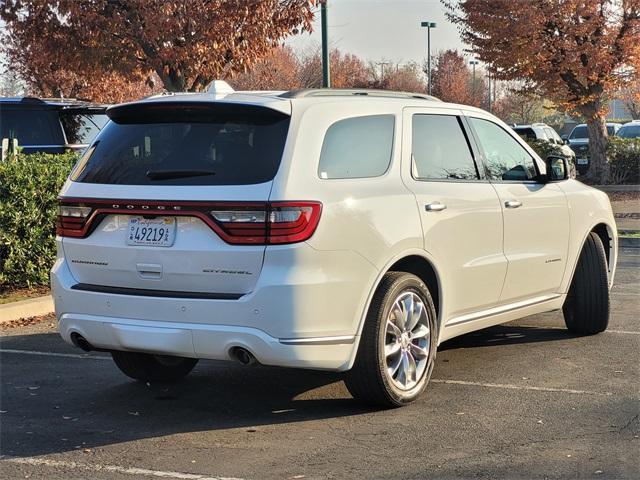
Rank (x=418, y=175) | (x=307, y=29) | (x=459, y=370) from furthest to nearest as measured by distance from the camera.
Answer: (x=307, y=29) < (x=459, y=370) < (x=418, y=175)

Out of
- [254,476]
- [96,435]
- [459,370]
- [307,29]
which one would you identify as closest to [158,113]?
[96,435]

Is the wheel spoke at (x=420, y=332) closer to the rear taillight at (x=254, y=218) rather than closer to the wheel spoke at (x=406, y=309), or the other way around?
the wheel spoke at (x=406, y=309)

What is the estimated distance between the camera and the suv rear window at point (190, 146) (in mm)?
5422

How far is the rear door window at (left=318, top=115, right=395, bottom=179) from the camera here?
5.62 metres

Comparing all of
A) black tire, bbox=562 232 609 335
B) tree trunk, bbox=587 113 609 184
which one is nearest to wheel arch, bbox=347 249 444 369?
black tire, bbox=562 232 609 335

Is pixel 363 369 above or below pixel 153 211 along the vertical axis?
below

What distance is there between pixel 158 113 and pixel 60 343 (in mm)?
2931

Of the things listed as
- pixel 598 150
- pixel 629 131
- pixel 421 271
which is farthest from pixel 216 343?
pixel 629 131

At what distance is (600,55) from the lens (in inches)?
916

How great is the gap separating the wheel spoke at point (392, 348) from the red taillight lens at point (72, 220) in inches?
73.1

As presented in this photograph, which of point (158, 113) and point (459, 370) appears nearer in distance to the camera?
point (158, 113)

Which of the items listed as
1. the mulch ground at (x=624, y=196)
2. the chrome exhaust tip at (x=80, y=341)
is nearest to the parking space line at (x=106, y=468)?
the chrome exhaust tip at (x=80, y=341)

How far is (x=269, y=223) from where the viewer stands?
5.21 m

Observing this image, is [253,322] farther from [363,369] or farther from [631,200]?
[631,200]
